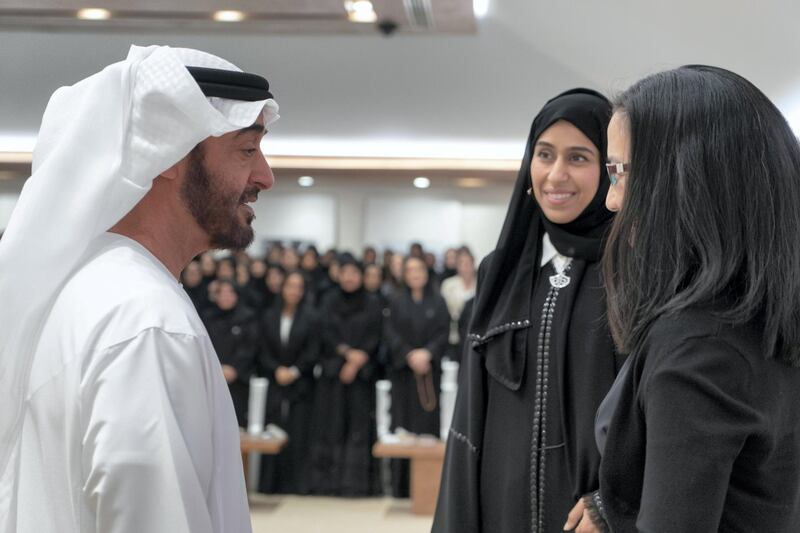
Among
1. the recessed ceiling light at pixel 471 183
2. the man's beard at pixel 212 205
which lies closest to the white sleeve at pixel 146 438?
the man's beard at pixel 212 205

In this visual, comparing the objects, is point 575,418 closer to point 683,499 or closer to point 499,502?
point 499,502

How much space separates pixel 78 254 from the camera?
57.1 inches

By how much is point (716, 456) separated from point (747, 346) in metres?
0.15

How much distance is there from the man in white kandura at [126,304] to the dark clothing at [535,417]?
79cm

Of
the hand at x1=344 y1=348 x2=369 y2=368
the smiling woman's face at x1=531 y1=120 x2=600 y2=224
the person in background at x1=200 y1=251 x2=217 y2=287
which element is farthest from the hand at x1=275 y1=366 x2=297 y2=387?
the smiling woman's face at x1=531 y1=120 x2=600 y2=224

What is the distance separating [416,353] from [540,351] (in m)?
5.25

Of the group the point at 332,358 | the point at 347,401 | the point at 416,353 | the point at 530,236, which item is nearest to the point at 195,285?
the point at 332,358

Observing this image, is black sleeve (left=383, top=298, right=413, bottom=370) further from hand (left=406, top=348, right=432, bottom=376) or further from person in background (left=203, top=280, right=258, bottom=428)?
person in background (left=203, top=280, right=258, bottom=428)

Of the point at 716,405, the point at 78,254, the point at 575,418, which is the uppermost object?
the point at 78,254

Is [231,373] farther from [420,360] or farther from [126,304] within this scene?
[126,304]

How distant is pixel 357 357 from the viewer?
25.4 feet

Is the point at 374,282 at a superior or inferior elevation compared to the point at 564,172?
inferior

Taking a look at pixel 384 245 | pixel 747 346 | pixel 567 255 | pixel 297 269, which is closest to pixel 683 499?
pixel 747 346

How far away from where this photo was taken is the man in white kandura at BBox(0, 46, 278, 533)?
1.26 meters
